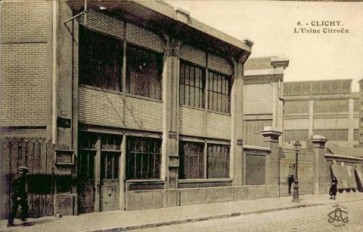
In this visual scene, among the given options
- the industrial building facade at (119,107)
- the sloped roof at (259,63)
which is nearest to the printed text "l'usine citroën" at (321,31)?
the industrial building facade at (119,107)

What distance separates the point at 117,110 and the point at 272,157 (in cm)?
1042

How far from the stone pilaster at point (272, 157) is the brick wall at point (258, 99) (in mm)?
7396

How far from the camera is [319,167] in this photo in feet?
85.8

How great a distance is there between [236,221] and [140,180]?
11.9ft

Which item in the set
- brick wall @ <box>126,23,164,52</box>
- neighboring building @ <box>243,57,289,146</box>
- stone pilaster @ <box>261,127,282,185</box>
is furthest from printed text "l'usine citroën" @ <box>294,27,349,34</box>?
neighboring building @ <box>243,57,289,146</box>

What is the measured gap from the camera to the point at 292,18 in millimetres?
11984

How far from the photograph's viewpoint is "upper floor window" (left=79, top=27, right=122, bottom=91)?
1325 cm

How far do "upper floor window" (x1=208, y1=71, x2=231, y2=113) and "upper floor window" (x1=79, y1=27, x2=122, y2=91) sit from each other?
18.7ft

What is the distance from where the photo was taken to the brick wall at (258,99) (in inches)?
1188

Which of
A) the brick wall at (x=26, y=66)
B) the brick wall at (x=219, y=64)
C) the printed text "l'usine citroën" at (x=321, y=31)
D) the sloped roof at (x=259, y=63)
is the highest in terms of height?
the sloped roof at (x=259, y=63)

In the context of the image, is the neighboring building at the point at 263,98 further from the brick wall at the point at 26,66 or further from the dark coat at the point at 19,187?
the dark coat at the point at 19,187

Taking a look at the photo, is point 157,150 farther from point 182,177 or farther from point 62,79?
point 62,79

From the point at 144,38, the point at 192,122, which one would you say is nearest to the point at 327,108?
the point at 192,122

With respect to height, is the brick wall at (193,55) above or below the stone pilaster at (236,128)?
above
